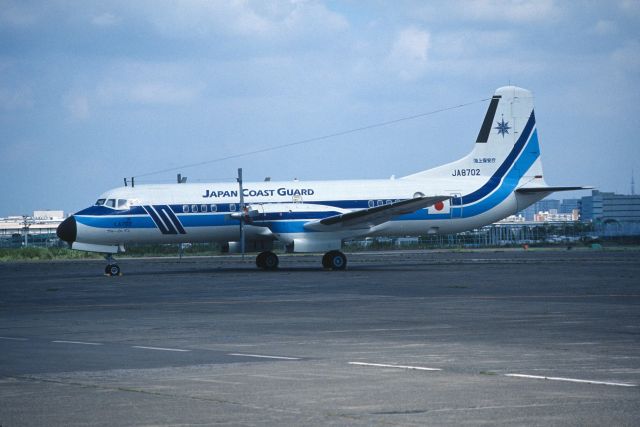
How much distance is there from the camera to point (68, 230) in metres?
43.2

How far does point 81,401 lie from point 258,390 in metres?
1.89

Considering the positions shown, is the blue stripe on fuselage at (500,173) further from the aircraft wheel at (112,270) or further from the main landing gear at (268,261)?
the aircraft wheel at (112,270)

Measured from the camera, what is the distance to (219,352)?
1461 centimetres

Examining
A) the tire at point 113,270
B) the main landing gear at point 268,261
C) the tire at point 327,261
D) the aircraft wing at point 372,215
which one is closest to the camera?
the aircraft wing at point 372,215

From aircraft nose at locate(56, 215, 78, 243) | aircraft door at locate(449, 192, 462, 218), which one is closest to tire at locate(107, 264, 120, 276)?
aircraft nose at locate(56, 215, 78, 243)

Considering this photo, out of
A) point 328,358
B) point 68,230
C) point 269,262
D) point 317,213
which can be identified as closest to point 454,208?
point 317,213

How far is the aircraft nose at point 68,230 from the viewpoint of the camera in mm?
43219

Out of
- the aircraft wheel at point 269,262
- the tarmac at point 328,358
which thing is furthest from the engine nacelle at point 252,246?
the tarmac at point 328,358

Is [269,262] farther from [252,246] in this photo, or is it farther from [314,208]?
[314,208]

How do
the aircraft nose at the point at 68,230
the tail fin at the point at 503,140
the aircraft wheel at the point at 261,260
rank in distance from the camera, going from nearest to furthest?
the aircraft nose at the point at 68,230 < the aircraft wheel at the point at 261,260 < the tail fin at the point at 503,140

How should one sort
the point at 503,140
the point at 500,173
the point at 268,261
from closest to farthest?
the point at 268,261 < the point at 500,173 < the point at 503,140

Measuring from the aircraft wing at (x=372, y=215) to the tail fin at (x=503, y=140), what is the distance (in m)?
4.50

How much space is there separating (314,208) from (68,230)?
35.9ft

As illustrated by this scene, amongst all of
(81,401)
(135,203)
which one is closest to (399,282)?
(135,203)
